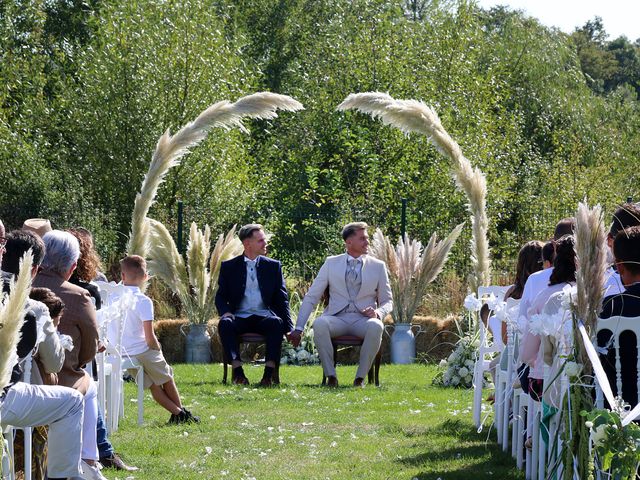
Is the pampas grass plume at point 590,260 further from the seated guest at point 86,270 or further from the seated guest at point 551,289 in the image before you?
the seated guest at point 86,270

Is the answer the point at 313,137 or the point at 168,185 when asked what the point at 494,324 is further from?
the point at 313,137

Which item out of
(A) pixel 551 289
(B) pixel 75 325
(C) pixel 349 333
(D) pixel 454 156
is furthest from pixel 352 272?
(B) pixel 75 325

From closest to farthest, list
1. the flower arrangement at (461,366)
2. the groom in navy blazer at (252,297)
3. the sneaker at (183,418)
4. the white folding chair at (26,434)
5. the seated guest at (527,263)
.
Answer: the white folding chair at (26,434) < the seated guest at (527,263) < the sneaker at (183,418) < the flower arrangement at (461,366) < the groom in navy blazer at (252,297)

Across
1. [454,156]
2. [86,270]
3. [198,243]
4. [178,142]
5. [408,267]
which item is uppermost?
[178,142]

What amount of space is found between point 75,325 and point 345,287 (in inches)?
212

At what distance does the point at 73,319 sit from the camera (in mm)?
5711

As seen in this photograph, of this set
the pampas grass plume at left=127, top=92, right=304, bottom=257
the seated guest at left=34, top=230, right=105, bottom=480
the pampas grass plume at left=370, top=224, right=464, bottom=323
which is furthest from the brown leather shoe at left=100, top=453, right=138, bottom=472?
the pampas grass plume at left=370, top=224, right=464, bottom=323

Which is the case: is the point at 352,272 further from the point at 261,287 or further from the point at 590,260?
the point at 590,260

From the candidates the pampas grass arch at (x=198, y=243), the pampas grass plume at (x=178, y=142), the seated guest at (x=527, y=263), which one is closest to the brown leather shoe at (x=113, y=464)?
the seated guest at (x=527, y=263)

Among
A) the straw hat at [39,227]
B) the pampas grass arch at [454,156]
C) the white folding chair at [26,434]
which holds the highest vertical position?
the pampas grass arch at [454,156]

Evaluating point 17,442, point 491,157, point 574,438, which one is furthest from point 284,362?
point 491,157

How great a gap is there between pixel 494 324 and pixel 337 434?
1381mm

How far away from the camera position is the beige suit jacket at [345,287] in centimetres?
1084

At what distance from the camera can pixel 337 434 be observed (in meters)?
7.71
